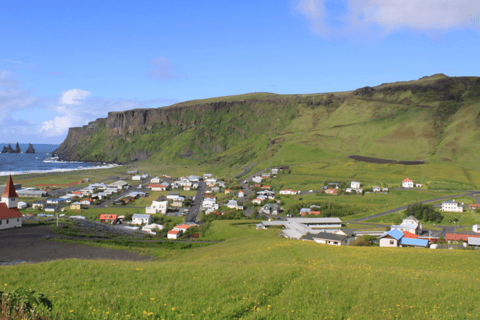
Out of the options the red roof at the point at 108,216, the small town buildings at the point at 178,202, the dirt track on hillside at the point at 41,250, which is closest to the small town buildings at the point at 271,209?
the small town buildings at the point at 178,202

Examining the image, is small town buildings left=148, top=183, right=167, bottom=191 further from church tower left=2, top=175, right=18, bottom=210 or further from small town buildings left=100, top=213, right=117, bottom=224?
church tower left=2, top=175, right=18, bottom=210

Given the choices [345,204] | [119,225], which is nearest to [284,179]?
[345,204]

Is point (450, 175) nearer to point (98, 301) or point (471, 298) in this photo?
point (471, 298)

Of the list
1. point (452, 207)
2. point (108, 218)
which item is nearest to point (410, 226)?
point (452, 207)

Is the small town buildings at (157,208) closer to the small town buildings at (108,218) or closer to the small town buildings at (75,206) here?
the small town buildings at (108,218)

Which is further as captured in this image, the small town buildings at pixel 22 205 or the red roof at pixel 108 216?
the small town buildings at pixel 22 205

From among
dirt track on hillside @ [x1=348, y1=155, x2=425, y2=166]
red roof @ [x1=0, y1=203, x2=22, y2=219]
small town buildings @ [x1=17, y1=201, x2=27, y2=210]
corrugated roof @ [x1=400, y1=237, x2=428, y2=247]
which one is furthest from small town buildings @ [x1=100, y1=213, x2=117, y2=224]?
dirt track on hillside @ [x1=348, y1=155, x2=425, y2=166]
